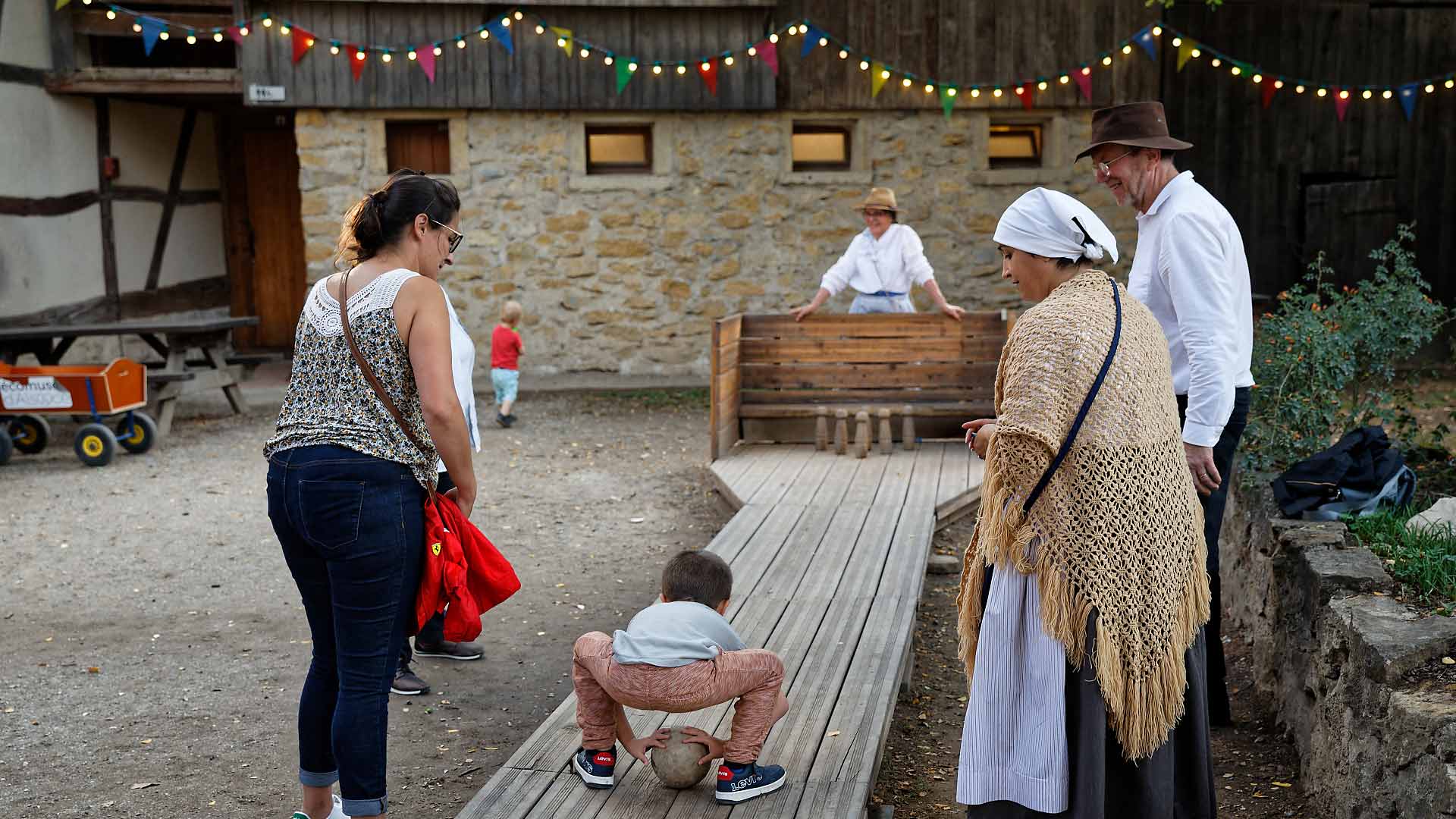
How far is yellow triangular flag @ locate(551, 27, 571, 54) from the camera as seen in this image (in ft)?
35.6

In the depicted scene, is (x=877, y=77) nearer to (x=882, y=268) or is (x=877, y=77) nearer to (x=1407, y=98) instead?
(x=882, y=268)

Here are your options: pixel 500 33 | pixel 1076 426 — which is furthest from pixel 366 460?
pixel 500 33

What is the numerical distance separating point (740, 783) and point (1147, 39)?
9.68 meters

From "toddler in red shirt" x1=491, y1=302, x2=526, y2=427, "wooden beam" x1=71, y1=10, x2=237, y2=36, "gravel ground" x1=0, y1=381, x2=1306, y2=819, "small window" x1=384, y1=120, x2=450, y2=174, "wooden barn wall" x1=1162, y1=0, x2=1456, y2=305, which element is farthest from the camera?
"wooden barn wall" x1=1162, y1=0, x2=1456, y2=305

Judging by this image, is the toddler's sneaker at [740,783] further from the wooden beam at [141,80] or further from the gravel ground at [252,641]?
the wooden beam at [141,80]

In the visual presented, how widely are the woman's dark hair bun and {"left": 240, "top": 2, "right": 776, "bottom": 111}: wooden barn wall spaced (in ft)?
27.6

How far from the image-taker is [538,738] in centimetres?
343

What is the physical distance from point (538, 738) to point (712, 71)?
8473 millimetres

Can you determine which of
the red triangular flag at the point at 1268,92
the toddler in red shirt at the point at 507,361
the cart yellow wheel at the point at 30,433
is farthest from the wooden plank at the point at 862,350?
the red triangular flag at the point at 1268,92

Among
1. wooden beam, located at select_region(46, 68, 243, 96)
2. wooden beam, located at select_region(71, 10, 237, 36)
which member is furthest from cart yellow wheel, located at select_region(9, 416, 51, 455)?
wooden beam, located at select_region(71, 10, 237, 36)

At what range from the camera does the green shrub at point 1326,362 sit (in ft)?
16.3

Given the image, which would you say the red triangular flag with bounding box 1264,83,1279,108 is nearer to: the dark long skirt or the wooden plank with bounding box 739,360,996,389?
Result: the wooden plank with bounding box 739,360,996,389

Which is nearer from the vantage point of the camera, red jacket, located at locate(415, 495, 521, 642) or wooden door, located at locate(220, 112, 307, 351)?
red jacket, located at locate(415, 495, 521, 642)

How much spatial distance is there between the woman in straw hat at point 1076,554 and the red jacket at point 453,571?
1.05 meters
